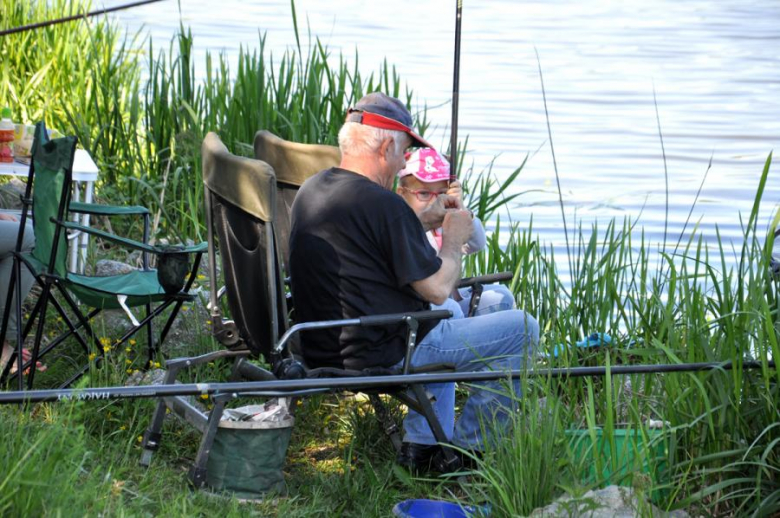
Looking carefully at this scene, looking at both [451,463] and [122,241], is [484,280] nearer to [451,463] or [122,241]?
[451,463]

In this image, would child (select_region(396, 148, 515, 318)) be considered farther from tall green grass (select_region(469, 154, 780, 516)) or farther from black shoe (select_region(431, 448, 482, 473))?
tall green grass (select_region(469, 154, 780, 516))

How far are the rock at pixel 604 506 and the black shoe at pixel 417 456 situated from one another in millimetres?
856

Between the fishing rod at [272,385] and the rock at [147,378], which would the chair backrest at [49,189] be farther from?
the fishing rod at [272,385]

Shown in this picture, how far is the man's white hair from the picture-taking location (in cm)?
387

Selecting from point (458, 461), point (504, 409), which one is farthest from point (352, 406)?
point (504, 409)

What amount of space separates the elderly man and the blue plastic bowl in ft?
0.99

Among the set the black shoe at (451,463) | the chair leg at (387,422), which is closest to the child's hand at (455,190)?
the chair leg at (387,422)

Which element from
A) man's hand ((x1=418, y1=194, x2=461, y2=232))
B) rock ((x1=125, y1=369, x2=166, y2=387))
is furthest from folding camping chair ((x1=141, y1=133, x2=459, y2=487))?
man's hand ((x1=418, y1=194, x2=461, y2=232))

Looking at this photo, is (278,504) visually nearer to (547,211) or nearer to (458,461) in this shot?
(458,461)

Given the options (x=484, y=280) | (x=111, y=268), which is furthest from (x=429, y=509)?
(x=111, y=268)

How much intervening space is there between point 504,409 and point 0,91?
4.36m

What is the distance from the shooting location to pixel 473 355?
3898 millimetres

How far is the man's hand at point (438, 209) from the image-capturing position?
4156mm

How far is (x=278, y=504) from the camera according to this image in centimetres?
357
